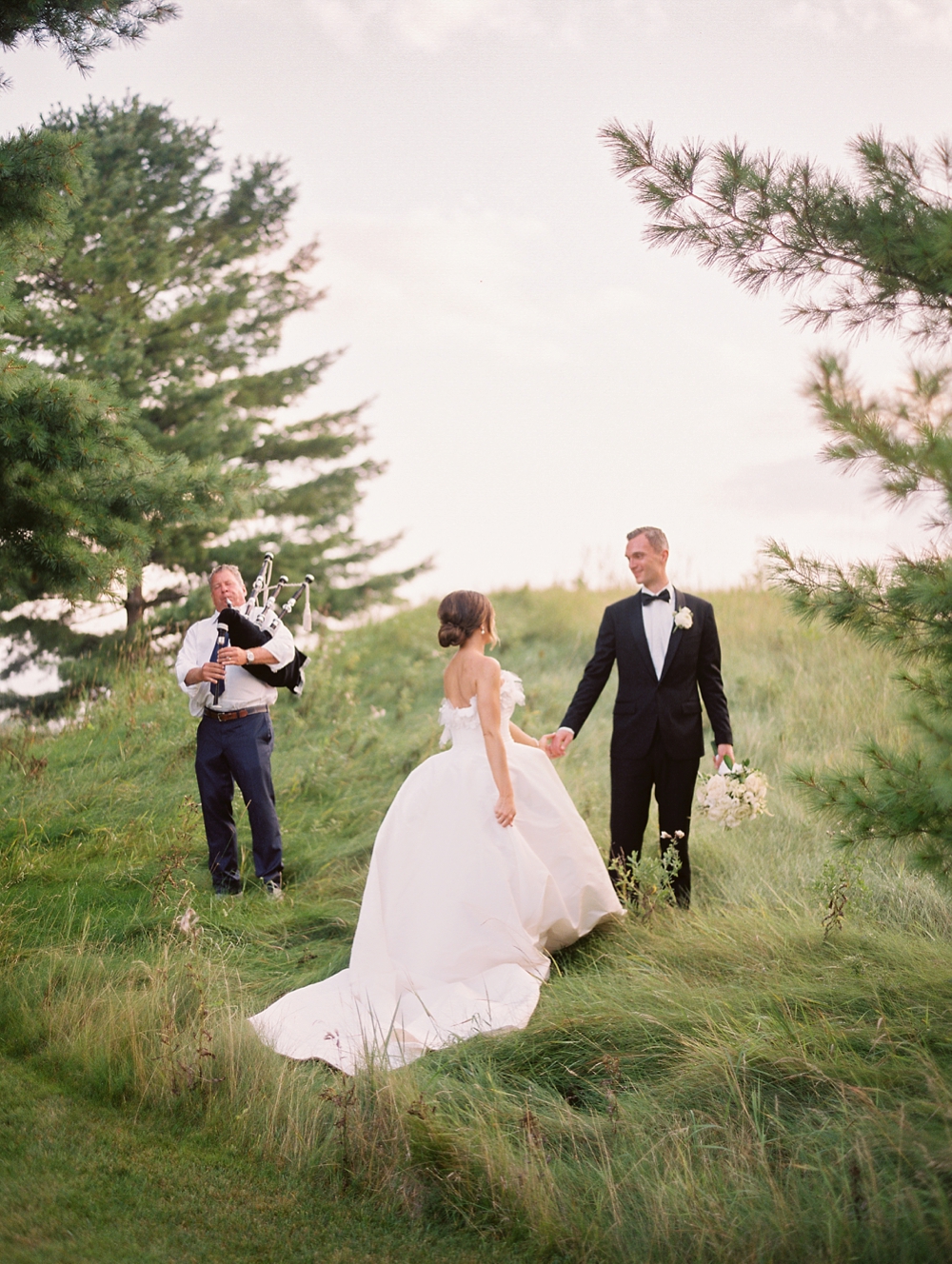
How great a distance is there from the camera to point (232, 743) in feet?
22.2

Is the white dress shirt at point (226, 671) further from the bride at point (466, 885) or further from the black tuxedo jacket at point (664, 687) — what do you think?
the black tuxedo jacket at point (664, 687)

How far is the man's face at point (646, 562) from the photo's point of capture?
5754 millimetres

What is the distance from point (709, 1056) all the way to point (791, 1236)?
2.79ft

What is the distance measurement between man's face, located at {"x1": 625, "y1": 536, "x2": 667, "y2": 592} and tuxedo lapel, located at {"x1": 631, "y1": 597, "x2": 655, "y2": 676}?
190 mm

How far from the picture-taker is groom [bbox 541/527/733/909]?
5.78 metres

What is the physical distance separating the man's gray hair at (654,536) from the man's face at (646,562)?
0.6 inches

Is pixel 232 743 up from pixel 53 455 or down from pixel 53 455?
down

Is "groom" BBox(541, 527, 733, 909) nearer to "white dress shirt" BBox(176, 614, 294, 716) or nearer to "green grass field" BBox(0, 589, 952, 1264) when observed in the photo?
"green grass field" BBox(0, 589, 952, 1264)

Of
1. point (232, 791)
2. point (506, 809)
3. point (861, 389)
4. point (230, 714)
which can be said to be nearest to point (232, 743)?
point (230, 714)

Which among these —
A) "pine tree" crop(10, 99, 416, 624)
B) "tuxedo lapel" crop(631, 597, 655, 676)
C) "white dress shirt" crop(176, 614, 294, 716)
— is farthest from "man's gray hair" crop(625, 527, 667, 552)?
"pine tree" crop(10, 99, 416, 624)

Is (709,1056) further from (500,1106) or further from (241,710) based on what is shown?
(241,710)

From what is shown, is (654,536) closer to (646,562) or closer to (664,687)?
(646,562)

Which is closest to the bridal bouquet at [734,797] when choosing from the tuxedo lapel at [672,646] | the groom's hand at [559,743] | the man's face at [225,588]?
the tuxedo lapel at [672,646]

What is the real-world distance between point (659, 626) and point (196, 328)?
1244 centimetres
